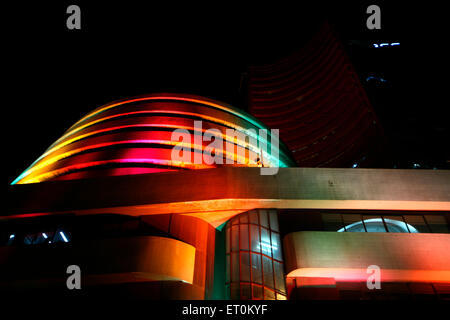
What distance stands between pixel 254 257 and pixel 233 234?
5.59 feet

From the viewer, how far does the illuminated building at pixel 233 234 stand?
12.3m

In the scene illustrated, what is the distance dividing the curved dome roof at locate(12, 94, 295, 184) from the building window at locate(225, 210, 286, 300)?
572cm

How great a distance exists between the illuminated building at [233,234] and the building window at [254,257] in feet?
0.17

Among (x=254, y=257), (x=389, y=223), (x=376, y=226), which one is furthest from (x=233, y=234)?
(x=389, y=223)

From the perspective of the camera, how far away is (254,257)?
13.1 meters

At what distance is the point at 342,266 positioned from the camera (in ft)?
42.7

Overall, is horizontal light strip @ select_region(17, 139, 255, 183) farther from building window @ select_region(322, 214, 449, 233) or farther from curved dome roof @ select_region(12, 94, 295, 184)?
building window @ select_region(322, 214, 449, 233)

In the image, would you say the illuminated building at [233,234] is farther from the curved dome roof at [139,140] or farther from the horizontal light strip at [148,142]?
the horizontal light strip at [148,142]
